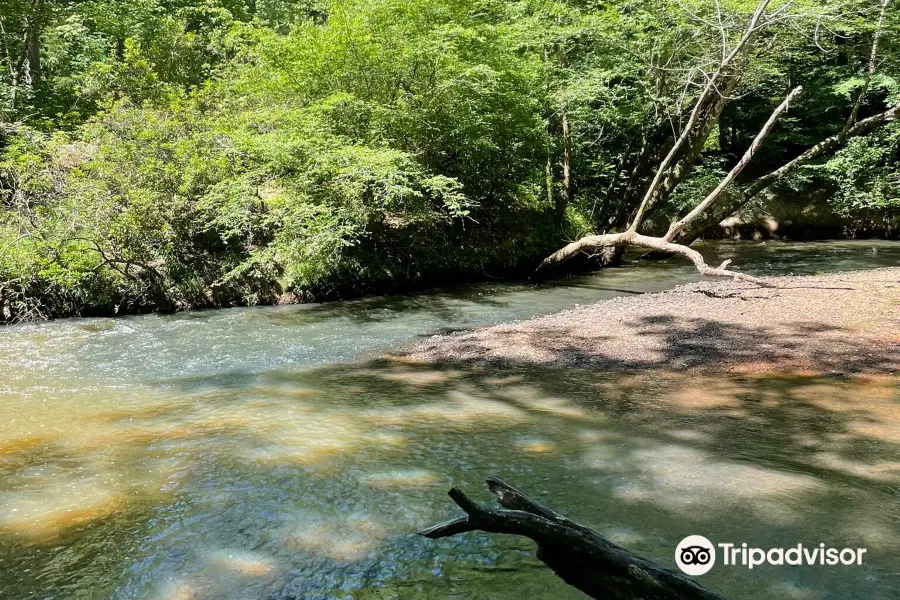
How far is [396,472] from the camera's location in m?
4.60

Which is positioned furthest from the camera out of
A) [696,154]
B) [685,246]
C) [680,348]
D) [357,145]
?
[696,154]

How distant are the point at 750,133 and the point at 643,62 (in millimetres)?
10895

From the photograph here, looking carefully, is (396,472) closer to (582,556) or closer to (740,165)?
(582,556)

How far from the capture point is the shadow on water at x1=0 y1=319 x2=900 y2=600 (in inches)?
130

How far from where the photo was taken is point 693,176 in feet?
73.6

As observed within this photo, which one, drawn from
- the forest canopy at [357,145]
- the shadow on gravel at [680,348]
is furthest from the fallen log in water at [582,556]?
the forest canopy at [357,145]

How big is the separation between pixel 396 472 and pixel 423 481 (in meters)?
0.27

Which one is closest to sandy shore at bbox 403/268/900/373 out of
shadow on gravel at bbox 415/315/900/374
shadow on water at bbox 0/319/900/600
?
shadow on gravel at bbox 415/315/900/374

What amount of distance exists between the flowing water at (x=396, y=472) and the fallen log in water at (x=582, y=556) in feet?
1.25

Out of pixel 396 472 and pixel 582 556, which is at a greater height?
pixel 582 556

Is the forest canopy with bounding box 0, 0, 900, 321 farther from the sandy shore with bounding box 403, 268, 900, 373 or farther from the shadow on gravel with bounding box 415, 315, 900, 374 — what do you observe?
the shadow on gravel with bounding box 415, 315, 900, 374

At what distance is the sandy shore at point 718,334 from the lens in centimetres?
732

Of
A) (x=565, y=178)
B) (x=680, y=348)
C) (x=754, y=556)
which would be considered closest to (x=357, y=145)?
(x=565, y=178)

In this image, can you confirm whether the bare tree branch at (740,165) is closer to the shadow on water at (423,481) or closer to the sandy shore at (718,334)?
the sandy shore at (718,334)
